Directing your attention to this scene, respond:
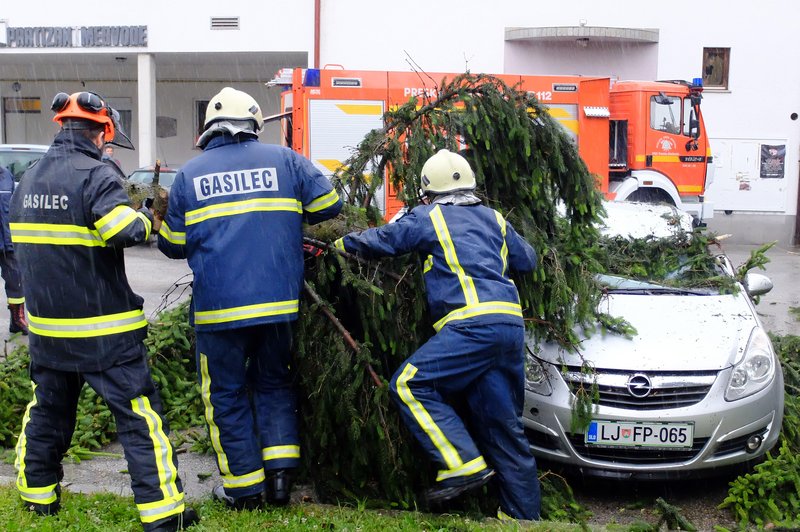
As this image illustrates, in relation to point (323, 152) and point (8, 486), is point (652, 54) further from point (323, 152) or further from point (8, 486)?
point (8, 486)

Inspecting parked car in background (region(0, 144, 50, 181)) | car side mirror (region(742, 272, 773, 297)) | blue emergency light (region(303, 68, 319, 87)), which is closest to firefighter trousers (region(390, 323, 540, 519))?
car side mirror (region(742, 272, 773, 297))

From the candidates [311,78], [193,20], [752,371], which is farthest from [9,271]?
[193,20]

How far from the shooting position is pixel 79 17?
19391 millimetres

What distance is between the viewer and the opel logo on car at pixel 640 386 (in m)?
4.46

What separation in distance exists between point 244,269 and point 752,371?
2764mm

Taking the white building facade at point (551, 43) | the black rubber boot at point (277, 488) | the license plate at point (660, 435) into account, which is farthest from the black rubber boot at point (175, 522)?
the white building facade at point (551, 43)

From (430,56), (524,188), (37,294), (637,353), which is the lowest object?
(637,353)

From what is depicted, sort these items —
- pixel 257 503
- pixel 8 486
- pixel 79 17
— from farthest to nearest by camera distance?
pixel 79 17 → pixel 8 486 → pixel 257 503

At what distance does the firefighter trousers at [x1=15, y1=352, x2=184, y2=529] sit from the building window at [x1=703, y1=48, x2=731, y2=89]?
1727cm

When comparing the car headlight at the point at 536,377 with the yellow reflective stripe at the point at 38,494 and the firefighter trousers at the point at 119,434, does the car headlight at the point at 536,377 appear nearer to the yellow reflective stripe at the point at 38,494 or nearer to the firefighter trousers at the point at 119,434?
the firefighter trousers at the point at 119,434

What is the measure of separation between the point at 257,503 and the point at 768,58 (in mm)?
17477

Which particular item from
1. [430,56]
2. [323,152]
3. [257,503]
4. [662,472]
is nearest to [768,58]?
[430,56]

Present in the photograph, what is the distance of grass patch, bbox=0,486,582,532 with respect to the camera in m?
3.76

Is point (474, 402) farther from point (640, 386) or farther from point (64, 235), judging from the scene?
point (64, 235)
